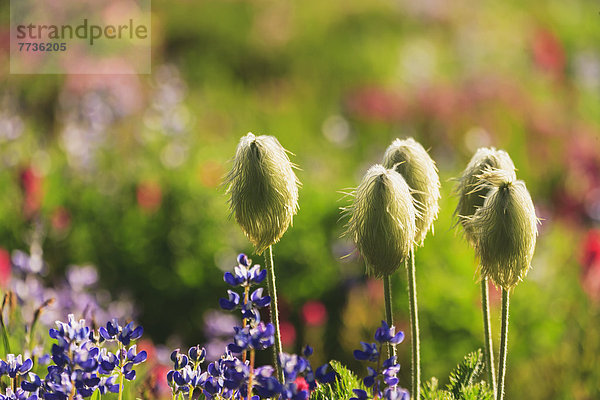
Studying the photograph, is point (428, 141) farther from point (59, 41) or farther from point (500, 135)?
point (59, 41)

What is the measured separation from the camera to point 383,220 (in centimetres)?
130

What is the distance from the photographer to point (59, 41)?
25.6 ft

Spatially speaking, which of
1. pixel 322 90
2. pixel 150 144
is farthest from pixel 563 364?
pixel 322 90

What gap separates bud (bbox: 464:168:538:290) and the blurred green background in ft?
0.24

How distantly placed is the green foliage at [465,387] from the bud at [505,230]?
27 centimetres

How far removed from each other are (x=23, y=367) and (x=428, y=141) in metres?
5.54

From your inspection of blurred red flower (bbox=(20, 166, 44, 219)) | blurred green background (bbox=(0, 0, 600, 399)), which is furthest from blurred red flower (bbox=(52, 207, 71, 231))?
blurred red flower (bbox=(20, 166, 44, 219))

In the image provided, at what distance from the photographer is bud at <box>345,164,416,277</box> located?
4.25 ft

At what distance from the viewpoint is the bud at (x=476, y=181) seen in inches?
57.1

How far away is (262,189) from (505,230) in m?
0.44

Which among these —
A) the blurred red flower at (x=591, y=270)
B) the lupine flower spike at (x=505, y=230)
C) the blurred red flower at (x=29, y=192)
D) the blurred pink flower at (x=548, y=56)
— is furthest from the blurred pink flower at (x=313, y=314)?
the blurred pink flower at (x=548, y=56)

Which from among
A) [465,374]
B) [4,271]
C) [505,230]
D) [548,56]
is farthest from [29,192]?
[548,56]

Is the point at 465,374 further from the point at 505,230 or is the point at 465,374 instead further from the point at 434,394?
the point at 505,230

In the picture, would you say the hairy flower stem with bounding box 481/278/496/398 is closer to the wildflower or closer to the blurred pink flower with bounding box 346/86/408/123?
the wildflower
